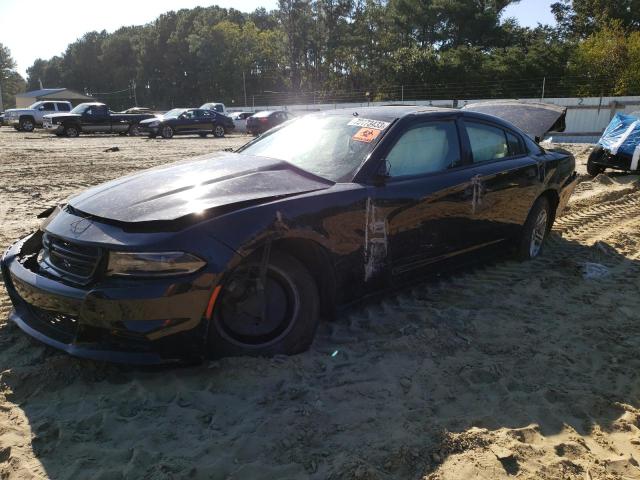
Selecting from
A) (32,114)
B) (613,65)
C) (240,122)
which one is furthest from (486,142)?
(613,65)

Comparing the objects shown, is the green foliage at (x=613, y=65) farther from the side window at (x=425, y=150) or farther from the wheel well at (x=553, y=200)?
the side window at (x=425, y=150)

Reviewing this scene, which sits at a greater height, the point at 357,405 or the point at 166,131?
the point at 357,405

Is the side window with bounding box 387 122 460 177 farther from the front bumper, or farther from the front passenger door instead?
the front bumper

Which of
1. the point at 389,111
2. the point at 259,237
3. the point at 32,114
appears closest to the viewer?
the point at 259,237

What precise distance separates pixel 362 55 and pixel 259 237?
54983 mm

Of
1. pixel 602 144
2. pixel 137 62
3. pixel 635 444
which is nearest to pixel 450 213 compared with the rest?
pixel 635 444

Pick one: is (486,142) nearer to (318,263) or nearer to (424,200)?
(424,200)

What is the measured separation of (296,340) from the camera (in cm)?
310

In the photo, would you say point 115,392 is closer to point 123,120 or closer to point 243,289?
point 243,289

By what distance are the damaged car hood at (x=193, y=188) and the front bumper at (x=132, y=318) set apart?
391 millimetres

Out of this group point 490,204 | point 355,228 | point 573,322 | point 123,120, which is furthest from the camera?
point 123,120

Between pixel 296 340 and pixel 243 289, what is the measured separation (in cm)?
48

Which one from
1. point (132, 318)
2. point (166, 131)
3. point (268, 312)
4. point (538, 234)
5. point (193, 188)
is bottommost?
point (166, 131)

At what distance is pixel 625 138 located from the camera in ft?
34.1
